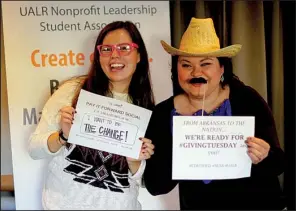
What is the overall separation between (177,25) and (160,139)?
0.29 metres

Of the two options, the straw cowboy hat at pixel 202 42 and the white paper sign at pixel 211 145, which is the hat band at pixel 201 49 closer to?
the straw cowboy hat at pixel 202 42

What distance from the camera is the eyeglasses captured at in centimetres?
97

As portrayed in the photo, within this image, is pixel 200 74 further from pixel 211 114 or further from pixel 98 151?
pixel 98 151

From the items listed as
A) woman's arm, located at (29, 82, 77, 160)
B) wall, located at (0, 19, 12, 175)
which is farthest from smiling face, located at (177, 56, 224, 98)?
wall, located at (0, 19, 12, 175)

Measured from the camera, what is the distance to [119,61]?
973mm

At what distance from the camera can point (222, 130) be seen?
0.95 m

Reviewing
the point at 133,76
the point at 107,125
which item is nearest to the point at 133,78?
the point at 133,76

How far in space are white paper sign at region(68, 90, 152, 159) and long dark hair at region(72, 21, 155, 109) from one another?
29 millimetres

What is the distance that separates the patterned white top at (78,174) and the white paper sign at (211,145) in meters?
0.12

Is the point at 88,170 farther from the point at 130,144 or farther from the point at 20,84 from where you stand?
the point at 20,84

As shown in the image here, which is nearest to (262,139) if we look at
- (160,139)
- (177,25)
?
(160,139)

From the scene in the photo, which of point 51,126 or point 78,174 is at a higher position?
point 51,126

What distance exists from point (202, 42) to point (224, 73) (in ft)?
0.31

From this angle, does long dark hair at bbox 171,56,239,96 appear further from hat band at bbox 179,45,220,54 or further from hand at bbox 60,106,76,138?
hand at bbox 60,106,76,138
